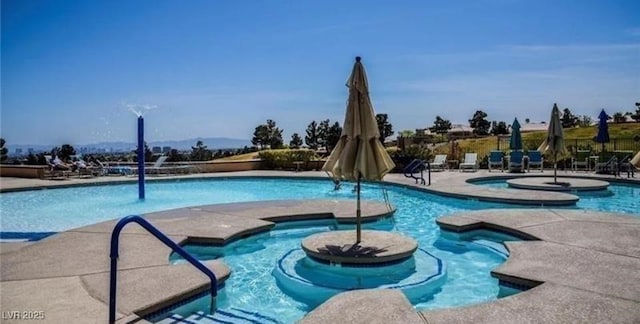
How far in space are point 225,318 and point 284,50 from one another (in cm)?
1538

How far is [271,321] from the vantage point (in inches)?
164

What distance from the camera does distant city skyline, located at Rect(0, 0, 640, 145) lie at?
12562 millimetres

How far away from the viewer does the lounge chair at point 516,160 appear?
16609mm

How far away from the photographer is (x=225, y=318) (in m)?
4.09

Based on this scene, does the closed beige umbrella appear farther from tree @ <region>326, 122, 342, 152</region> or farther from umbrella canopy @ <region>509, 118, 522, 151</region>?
tree @ <region>326, 122, 342, 152</region>

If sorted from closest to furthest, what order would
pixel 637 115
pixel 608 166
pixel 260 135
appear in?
pixel 608 166, pixel 260 135, pixel 637 115

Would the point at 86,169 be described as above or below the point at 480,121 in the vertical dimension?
below

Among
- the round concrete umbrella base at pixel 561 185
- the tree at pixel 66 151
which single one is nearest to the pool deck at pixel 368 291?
the round concrete umbrella base at pixel 561 185

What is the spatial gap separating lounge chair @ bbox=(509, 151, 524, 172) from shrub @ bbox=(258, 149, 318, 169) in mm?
9116

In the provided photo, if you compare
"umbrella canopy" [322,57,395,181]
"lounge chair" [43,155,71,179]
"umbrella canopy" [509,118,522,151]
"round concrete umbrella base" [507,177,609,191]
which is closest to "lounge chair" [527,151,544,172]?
"umbrella canopy" [509,118,522,151]

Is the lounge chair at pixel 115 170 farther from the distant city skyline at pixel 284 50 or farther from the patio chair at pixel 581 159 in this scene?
the patio chair at pixel 581 159

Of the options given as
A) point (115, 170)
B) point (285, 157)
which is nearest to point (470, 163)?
point (285, 157)

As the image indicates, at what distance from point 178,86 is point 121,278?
20.0 meters

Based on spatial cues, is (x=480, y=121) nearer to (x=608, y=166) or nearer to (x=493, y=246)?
(x=608, y=166)
